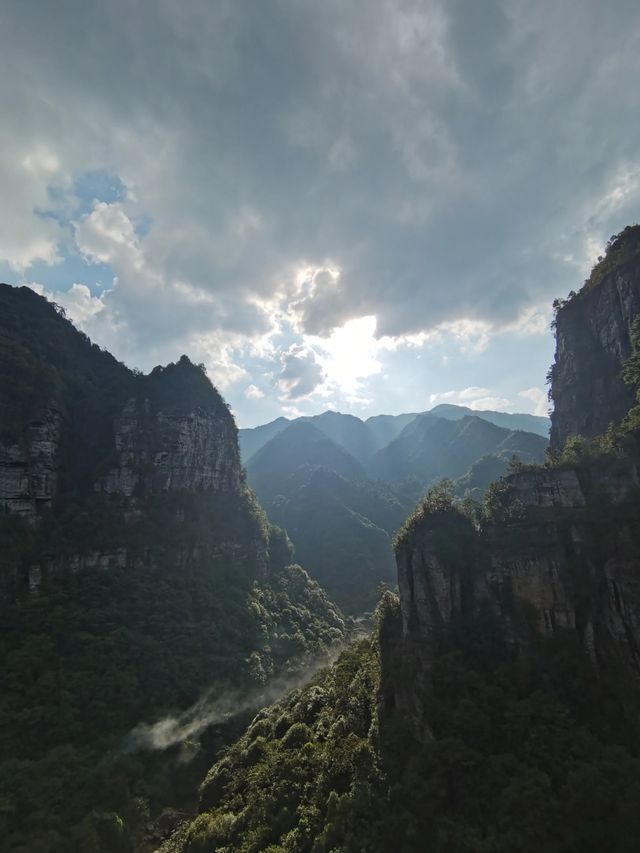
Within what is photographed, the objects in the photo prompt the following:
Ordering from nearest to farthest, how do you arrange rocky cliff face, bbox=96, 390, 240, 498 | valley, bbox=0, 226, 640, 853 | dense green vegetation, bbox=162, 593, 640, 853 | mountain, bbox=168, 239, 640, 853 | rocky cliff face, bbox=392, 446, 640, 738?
dense green vegetation, bbox=162, 593, 640, 853 → mountain, bbox=168, 239, 640, 853 → valley, bbox=0, 226, 640, 853 → rocky cliff face, bbox=392, 446, 640, 738 → rocky cliff face, bbox=96, 390, 240, 498

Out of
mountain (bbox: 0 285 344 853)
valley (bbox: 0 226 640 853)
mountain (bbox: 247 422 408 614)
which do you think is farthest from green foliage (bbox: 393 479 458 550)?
mountain (bbox: 247 422 408 614)

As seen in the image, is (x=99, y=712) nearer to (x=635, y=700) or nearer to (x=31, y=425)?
(x=31, y=425)

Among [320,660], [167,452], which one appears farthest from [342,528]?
[167,452]

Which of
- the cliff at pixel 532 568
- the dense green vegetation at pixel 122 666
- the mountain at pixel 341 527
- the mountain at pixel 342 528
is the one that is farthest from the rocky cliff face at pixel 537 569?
the mountain at pixel 342 528

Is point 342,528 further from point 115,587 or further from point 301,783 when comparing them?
point 301,783

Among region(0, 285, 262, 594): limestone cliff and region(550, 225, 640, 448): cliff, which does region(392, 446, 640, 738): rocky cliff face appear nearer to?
region(550, 225, 640, 448): cliff

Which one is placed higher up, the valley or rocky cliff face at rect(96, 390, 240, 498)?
rocky cliff face at rect(96, 390, 240, 498)
